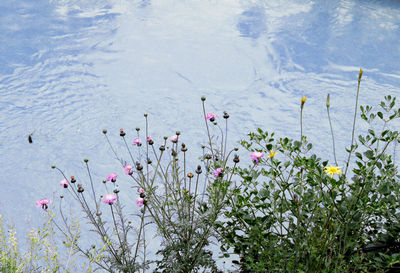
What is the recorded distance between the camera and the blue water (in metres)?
3.66

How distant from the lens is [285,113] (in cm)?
418

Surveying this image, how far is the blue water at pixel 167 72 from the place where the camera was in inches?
144

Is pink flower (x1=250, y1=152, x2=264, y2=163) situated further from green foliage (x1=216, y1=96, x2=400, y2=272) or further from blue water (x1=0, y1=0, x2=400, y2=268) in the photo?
blue water (x1=0, y1=0, x2=400, y2=268)

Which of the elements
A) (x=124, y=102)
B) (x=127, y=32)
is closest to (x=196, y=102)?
(x=124, y=102)

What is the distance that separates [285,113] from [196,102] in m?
0.84

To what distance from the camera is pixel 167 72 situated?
195 inches

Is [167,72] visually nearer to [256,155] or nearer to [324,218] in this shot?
[256,155]

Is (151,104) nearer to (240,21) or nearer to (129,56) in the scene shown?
(129,56)

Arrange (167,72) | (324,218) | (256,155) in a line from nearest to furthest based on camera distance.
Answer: (324,218) < (256,155) < (167,72)

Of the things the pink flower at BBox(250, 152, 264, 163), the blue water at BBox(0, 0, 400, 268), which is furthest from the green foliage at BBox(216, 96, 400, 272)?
the blue water at BBox(0, 0, 400, 268)

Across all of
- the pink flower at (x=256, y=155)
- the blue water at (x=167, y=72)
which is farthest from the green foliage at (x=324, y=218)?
the blue water at (x=167, y=72)

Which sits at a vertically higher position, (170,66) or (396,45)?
(396,45)

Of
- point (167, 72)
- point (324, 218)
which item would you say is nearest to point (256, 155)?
point (324, 218)

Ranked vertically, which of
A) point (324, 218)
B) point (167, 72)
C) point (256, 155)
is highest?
point (167, 72)
